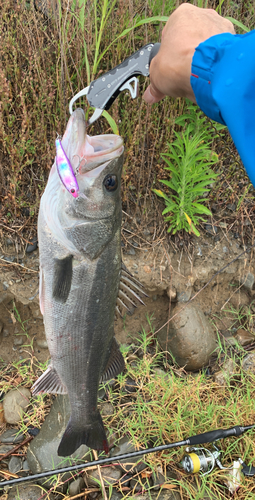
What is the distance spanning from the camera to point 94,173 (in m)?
1.63

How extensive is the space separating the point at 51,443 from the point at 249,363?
7.21 feet

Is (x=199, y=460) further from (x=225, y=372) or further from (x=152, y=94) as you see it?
→ (x=152, y=94)

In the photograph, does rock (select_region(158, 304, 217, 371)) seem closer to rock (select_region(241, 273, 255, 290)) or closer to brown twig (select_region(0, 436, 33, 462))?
Answer: rock (select_region(241, 273, 255, 290))

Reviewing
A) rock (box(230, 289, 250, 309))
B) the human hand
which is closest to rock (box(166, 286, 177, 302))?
rock (box(230, 289, 250, 309))

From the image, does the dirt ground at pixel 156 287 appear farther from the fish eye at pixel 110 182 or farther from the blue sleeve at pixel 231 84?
the blue sleeve at pixel 231 84

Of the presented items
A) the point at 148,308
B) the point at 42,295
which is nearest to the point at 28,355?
the point at 148,308

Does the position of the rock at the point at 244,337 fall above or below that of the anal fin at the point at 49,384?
below

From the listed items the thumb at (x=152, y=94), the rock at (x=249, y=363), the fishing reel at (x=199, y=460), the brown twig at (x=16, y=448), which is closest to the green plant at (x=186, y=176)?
the thumb at (x=152, y=94)

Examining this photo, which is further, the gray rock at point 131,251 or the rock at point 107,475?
the gray rock at point 131,251

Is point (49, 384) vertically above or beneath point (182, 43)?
beneath

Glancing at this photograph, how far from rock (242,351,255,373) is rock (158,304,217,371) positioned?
0.37m

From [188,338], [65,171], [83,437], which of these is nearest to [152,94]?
[65,171]

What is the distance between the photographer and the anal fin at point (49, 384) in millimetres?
1752

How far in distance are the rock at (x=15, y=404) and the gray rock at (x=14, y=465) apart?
0.99 ft
